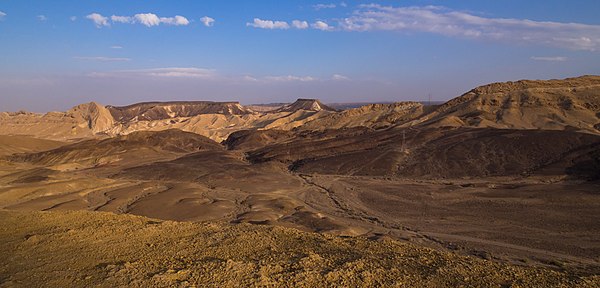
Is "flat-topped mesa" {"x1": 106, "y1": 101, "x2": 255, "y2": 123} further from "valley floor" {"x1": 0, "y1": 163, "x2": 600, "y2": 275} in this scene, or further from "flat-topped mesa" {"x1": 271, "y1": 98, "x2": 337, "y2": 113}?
"valley floor" {"x1": 0, "y1": 163, "x2": 600, "y2": 275}

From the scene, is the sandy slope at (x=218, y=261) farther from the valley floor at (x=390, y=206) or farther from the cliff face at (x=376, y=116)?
the cliff face at (x=376, y=116)

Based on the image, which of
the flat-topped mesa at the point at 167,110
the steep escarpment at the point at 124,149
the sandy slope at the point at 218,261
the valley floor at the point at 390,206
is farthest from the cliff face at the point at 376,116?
the sandy slope at the point at 218,261

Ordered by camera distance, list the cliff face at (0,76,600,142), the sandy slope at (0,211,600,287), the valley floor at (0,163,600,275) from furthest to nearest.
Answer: the cliff face at (0,76,600,142) < the valley floor at (0,163,600,275) < the sandy slope at (0,211,600,287)

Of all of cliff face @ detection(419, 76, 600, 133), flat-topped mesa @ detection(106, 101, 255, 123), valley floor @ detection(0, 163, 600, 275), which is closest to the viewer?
valley floor @ detection(0, 163, 600, 275)

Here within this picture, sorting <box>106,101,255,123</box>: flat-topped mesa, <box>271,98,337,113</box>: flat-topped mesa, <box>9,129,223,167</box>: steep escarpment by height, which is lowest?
<box>9,129,223,167</box>: steep escarpment

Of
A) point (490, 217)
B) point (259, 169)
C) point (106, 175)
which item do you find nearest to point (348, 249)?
point (490, 217)

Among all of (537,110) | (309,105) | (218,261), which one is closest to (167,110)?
(309,105)

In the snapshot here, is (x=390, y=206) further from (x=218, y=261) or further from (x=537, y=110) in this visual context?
(x=537, y=110)

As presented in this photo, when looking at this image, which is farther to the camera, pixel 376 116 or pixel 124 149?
pixel 376 116

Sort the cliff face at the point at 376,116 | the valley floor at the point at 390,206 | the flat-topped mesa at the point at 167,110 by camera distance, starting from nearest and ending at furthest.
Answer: the valley floor at the point at 390,206 < the cliff face at the point at 376,116 < the flat-topped mesa at the point at 167,110

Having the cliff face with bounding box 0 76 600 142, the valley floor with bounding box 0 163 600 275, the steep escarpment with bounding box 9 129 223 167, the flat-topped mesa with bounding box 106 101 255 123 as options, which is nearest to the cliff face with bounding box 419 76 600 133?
the cliff face with bounding box 0 76 600 142
